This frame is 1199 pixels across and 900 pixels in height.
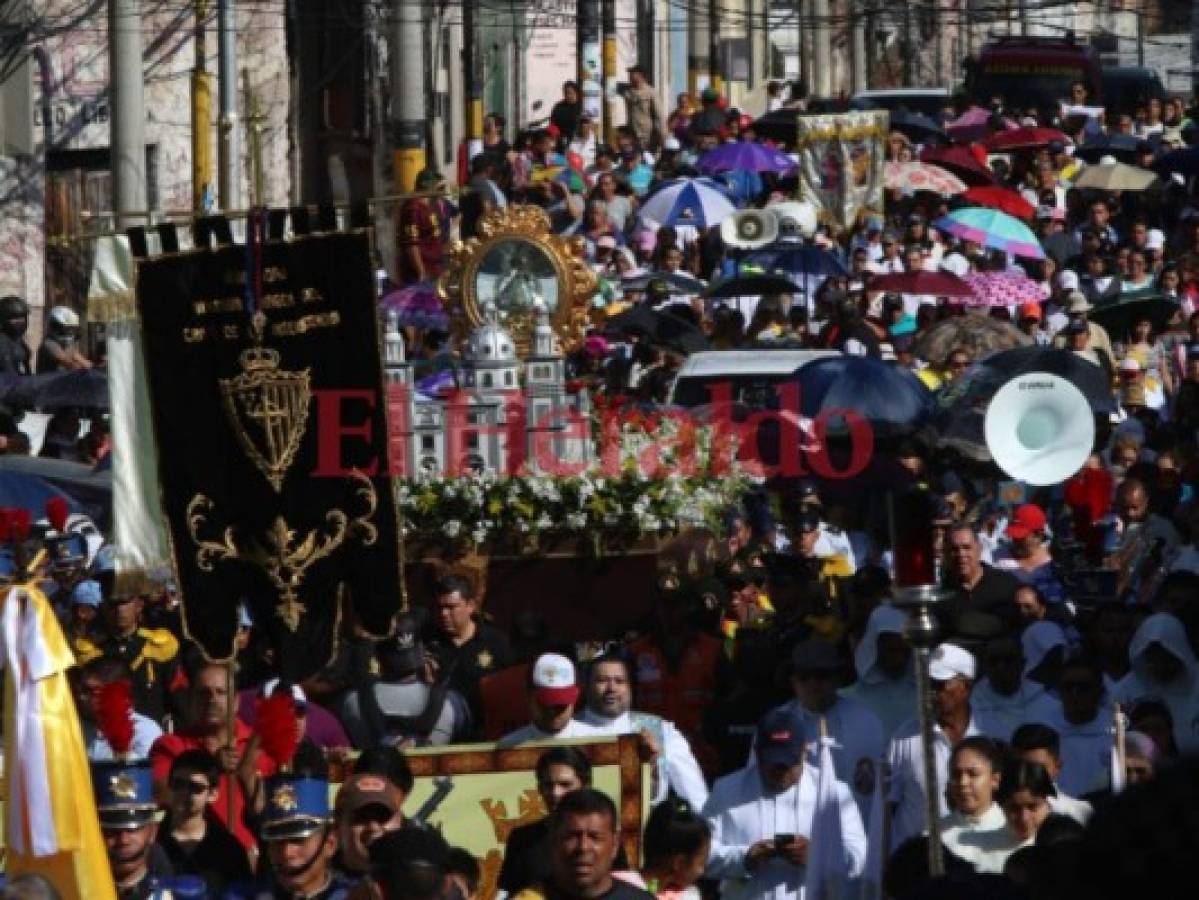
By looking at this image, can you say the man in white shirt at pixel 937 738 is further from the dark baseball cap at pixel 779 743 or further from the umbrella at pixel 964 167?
the umbrella at pixel 964 167

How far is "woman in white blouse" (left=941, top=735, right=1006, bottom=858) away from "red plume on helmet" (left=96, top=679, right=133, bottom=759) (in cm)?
241

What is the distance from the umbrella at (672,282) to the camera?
27656 mm

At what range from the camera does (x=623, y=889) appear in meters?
9.11

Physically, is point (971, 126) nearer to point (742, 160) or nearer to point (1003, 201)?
point (742, 160)

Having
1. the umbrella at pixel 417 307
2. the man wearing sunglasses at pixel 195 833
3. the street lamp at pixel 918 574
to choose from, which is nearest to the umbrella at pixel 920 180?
the umbrella at pixel 417 307

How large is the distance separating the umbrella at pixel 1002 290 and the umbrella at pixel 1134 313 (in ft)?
3.98

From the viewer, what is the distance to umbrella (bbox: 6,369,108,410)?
20531 millimetres

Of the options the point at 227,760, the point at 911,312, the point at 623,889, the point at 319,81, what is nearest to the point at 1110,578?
the point at 227,760

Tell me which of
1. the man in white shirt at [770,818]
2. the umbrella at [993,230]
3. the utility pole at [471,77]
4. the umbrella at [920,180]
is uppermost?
the utility pole at [471,77]

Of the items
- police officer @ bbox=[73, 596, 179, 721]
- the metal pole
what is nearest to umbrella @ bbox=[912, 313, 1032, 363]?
police officer @ bbox=[73, 596, 179, 721]

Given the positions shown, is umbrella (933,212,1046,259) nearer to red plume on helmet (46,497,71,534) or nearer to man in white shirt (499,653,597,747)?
red plume on helmet (46,497,71,534)

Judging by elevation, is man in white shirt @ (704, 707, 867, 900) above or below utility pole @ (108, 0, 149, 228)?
below

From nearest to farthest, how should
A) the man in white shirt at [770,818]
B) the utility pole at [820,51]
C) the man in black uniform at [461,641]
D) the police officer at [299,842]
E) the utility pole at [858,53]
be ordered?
the police officer at [299,842], the man in white shirt at [770,818], the man in black uniform at [461,641], the utility pole at [820,51], the utility pole at [858,53]

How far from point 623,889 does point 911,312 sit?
58.7ft
